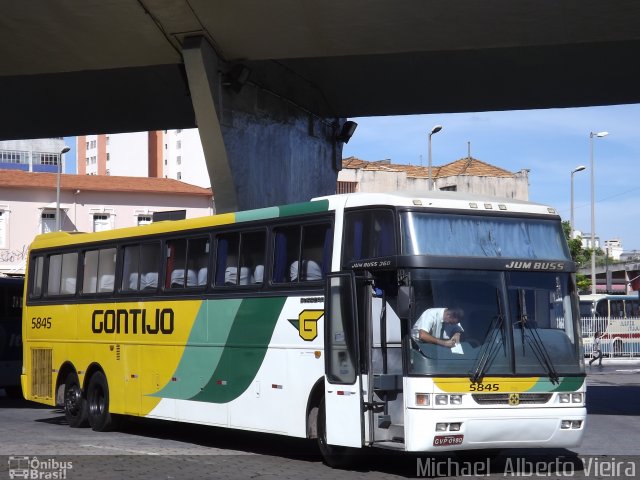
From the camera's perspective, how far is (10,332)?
25578 mm

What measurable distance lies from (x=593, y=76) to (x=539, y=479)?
38.1 feet

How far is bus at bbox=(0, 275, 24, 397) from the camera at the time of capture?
2548 cm

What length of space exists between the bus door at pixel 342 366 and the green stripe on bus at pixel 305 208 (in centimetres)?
97

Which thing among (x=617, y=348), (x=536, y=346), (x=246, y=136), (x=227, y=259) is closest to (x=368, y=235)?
(x=536, y=346)

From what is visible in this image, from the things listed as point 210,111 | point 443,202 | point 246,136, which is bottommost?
point 443,202

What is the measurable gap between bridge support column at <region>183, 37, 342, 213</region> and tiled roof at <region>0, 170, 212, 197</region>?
49.5 metres

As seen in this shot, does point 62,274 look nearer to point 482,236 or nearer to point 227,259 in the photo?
point 227,259

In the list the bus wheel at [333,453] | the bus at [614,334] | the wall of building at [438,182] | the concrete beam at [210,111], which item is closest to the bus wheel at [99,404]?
the concrete beam at [210,111]

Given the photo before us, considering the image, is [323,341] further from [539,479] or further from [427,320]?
[539,479]

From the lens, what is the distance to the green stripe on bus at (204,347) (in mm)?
14758

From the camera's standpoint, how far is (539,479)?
38.8 feet

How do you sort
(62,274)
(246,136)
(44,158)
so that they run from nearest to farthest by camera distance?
(62,274), (246,136), (44,158)

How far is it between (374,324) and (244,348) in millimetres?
2693

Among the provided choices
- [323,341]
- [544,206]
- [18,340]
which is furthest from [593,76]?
[18,340]
